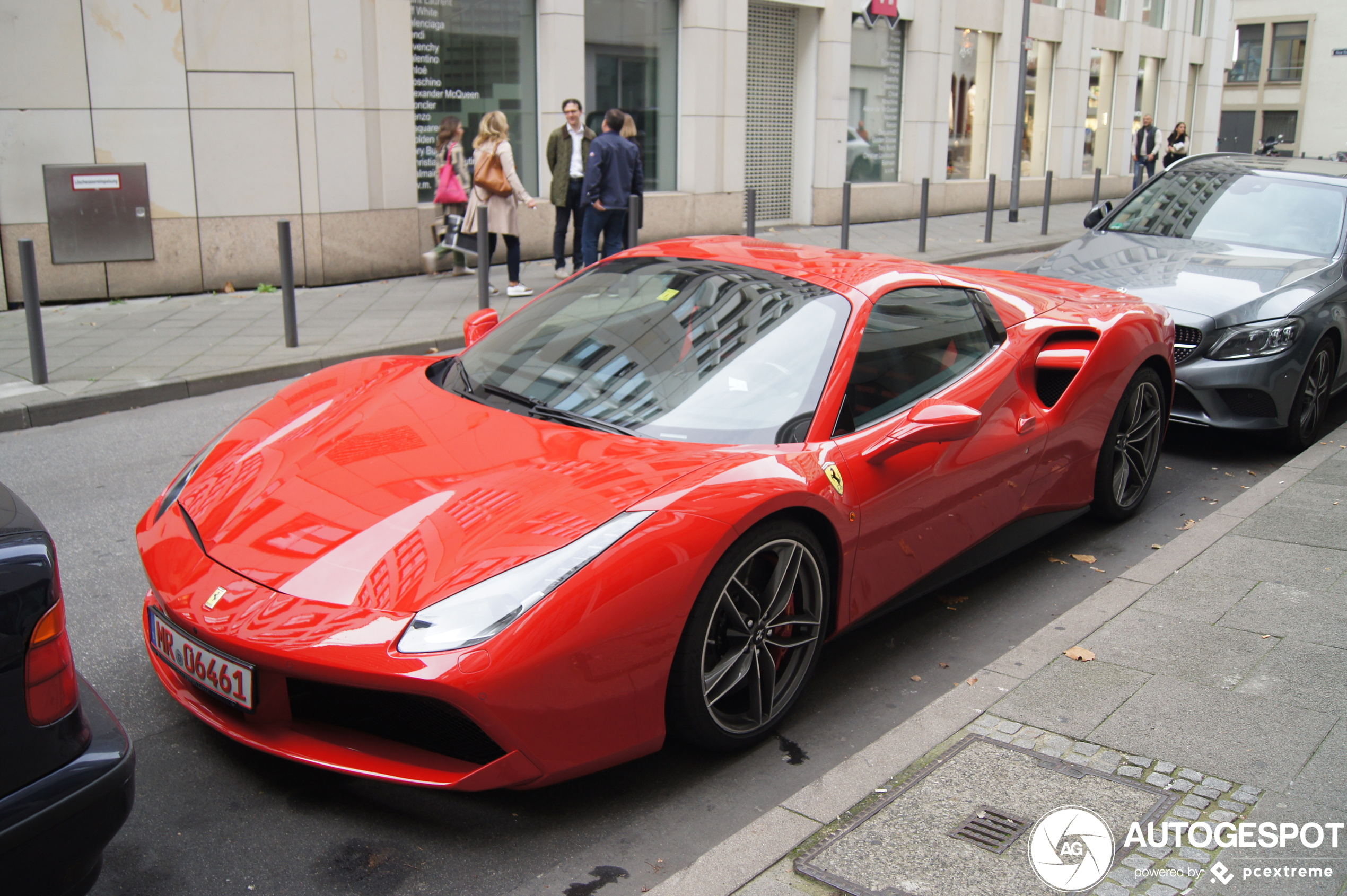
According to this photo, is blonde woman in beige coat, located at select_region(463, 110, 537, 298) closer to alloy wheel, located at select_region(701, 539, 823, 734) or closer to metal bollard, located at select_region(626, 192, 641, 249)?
metal bollard, located at select_region(626, 192, 641, 249)

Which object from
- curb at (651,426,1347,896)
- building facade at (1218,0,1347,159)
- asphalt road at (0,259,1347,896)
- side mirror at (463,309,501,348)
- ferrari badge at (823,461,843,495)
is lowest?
asphalt road at (0,259,1347,896)

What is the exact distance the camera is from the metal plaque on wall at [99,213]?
10891 millimetres

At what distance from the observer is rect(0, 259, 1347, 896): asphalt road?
2.65 m

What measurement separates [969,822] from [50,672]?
201 centimetres

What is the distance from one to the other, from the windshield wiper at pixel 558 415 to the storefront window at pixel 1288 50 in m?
66.4

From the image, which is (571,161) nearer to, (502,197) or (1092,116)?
(502,197)

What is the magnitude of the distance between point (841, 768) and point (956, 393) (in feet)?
5.10

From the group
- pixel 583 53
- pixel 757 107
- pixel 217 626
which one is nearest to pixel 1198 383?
pixel 217 626

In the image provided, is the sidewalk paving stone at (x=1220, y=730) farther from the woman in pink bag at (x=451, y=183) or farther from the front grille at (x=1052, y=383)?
the woman in pink bag at (x=451, y=183)

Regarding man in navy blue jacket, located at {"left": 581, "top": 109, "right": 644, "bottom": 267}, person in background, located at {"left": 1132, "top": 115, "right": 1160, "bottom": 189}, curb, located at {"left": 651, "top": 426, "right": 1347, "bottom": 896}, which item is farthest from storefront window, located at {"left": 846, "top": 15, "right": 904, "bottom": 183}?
curb, located at {"left": 651, "top": 426, "right": 1347, "bottom": 896}

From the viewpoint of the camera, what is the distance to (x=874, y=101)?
2031 cm

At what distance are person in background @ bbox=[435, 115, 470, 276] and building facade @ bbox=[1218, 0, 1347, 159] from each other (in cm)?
5323

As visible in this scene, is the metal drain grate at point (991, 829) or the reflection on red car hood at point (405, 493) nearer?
the metal drain grate at point (991, 829)

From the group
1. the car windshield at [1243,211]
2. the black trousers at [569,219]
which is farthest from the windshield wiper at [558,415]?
A: the black trousers at [569,219]
